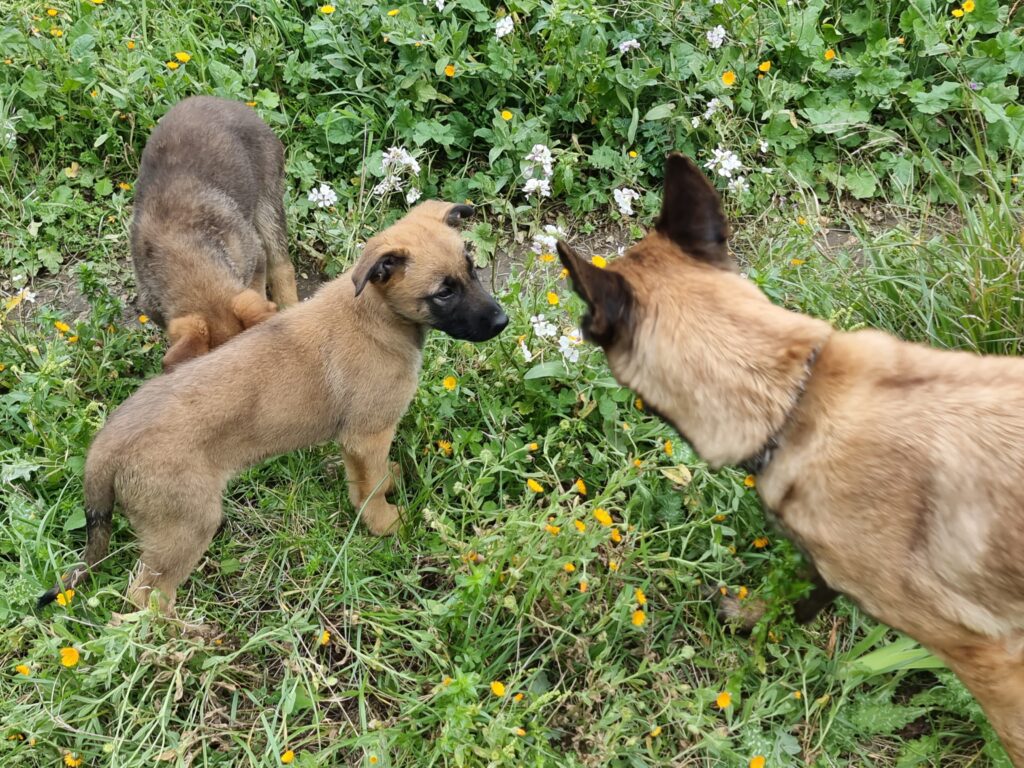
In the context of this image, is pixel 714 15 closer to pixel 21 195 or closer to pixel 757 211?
pixel 757 211

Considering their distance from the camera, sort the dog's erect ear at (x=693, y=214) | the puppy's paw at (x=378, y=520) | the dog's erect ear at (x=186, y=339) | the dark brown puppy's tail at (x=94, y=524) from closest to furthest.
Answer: the dog's erect ear at (x=693, y=214), the dark brown puppy's tail at (x=94, y=524), the dog's erect ear at (x=186, y=339), the puppy's paw at (x=378, y=520)

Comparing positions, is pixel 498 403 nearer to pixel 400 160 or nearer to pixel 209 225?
pixel 400 160

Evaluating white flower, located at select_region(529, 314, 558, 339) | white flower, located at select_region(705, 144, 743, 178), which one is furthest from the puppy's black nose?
white flower, located at select_region(705, 144, 743, 178)

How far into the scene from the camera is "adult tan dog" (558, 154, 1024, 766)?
8.65 feet

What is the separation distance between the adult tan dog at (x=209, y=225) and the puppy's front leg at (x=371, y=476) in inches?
35.0

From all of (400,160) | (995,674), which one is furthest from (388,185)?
(995,674)

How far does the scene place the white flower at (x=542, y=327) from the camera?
13.3 feet

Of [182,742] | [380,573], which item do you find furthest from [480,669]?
[182,742]

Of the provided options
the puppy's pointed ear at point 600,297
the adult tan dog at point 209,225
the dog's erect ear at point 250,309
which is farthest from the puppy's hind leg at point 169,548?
the puppy's pointed ear at point 600,297

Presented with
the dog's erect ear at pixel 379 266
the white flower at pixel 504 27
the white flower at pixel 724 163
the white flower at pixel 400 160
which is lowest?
the dog's erect ear at pixel 379 266

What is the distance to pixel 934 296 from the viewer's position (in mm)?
4184

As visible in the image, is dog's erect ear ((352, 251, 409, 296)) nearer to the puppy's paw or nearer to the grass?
the grass

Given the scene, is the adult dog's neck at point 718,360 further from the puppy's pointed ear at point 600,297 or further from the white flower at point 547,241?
the white flower at point 547,241

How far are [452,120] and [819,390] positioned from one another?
374cm
